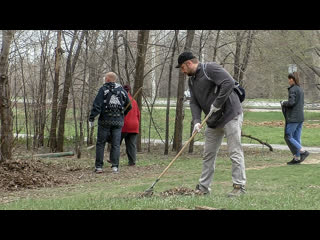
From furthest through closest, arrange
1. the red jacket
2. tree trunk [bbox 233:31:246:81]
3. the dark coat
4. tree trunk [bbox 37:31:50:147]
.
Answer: tree trunk [bbox 37:31:50:147], tree trunk [bbox 233:31:246:81], the red jacket, the dark coat

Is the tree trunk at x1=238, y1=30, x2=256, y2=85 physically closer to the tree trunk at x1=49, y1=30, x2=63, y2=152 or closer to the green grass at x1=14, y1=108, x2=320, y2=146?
the green grass at x1=14, y1=108, x2=320, y2=146

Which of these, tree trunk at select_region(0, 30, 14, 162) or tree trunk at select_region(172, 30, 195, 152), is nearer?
tree trunk at select_region(0, 30, 14, 162)

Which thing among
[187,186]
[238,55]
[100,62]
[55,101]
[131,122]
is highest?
[238,55]

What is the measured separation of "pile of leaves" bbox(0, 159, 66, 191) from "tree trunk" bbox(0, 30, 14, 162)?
1.50 ft

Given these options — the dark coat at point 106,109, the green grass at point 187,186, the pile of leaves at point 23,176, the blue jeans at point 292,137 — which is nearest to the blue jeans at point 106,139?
the dark coat at point 106,109

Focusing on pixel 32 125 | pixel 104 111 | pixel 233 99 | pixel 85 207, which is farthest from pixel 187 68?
pixel 32 125

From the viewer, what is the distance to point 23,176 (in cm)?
1022

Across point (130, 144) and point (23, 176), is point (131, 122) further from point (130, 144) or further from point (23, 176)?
point (23, 176)

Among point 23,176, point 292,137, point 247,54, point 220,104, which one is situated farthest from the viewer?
point 247,54

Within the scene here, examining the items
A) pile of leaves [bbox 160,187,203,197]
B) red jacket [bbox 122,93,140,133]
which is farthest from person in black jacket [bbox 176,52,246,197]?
red jacket [bbox 122,93,140,133]

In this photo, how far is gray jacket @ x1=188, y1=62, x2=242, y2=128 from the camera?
276 inches

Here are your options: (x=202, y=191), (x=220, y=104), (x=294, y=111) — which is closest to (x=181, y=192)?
(x=202, y=191)

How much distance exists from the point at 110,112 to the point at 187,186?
3503 millimetres

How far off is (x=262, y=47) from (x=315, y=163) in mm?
6801
